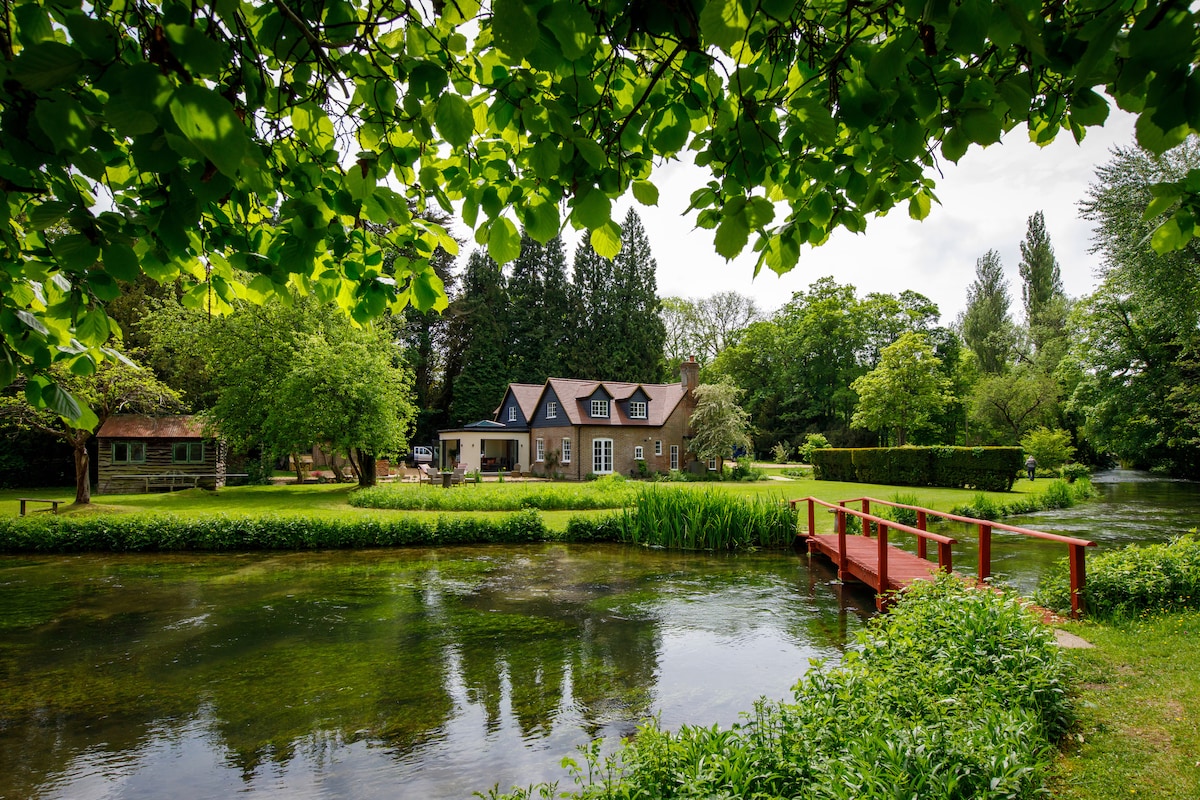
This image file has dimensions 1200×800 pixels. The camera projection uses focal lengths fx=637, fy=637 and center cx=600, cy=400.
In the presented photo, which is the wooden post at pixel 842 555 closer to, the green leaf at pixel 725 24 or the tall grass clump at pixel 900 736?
the tall grass clump at pixel 900 736

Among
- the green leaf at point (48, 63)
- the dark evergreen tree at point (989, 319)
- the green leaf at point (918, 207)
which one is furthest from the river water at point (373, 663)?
the dark evergreen tree at point (989, 319)

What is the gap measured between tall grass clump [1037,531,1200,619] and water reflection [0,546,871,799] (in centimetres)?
274

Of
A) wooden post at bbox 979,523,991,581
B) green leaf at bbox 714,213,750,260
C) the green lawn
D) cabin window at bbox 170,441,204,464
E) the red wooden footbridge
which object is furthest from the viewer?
cabin window at bbox 170,441,204,464

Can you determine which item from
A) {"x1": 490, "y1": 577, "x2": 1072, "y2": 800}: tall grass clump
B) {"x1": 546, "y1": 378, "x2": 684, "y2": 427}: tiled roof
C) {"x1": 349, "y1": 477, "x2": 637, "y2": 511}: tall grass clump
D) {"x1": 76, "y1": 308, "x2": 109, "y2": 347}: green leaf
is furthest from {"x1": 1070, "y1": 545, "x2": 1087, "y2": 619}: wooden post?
{"x1": 546, "y1": 378, "x2": 684, "y2": 427}: tiled roof

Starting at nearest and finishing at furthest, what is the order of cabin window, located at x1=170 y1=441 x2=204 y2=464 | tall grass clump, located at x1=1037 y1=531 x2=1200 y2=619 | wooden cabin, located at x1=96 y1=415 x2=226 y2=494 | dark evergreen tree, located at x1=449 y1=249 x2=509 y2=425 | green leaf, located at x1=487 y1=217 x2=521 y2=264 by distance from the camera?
1. green leaf, located at x1=487 y1=217 x2=521 y2=264
2. tall grass clump, located at x1=1037 y1=531 x2=1200 y2=619
3. wooden cabin, located at x1=96 y1=415 x2=226 y2=494
4. cabin window, located at x1=170 y1=441 x2=204 y2=464
5. dark evergreen tree, located at x1=449 y1=249 x2=509 y2=425

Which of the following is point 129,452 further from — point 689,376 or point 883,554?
point 883,554

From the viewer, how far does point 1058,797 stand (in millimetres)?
3402

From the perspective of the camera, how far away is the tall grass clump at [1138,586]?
7.12 metres

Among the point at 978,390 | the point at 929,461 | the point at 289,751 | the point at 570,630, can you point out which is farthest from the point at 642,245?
the point at 289,751

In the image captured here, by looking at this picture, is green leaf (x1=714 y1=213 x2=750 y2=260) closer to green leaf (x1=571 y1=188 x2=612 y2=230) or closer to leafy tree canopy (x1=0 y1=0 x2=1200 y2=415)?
leafy tree canopy (x1=0 y1=0 x2=1200 y2=415)

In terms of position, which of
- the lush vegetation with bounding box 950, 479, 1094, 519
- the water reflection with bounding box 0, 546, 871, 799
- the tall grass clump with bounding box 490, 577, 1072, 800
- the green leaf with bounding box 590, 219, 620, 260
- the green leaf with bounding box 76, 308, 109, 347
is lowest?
the water reflection with bounding box 0, 546, 871, 799

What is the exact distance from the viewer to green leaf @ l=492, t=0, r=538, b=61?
1623 mm

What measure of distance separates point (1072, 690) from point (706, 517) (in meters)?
10.5

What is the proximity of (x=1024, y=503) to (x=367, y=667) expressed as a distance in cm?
2032
